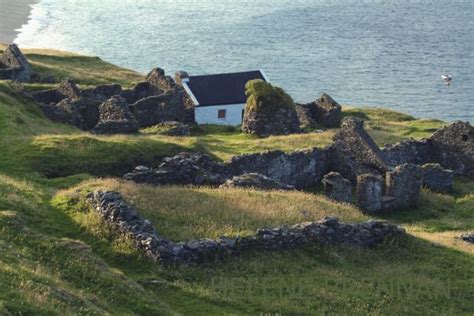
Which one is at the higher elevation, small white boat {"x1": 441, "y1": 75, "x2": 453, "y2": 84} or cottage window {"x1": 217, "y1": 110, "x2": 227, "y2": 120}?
small white boat {"x1": 441, "y1": 75, "x2": 453, "y2": 84}

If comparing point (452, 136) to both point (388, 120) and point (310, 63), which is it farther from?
point (310, 63)

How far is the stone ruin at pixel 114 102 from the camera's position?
52.4 metres

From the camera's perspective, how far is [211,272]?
76.5 feet

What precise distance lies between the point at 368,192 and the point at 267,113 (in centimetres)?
2089

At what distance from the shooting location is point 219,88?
70.9 meters

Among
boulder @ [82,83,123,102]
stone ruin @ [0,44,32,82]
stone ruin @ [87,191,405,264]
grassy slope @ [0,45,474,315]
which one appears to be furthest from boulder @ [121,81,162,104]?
stone ruin @ [87,191,405,264]

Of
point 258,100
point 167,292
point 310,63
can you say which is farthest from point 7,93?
point 310,63

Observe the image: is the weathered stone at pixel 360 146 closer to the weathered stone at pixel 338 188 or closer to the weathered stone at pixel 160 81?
the weathered stone at pixel 338 188

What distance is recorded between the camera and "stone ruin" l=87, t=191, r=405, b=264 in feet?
77.5

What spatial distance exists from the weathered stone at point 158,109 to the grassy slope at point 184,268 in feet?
59.7

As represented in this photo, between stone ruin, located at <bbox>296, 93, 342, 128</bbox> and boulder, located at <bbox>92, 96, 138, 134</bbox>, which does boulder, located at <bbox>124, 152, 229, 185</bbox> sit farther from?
stone ruin, located at <bbox>296, 93, 342, 128</bbox>

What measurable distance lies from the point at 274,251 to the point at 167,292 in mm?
5071

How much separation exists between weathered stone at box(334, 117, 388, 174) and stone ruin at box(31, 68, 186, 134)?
14.7m

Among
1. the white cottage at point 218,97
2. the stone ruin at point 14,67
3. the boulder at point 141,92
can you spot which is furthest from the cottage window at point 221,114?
the stone ruin at point 14,67
